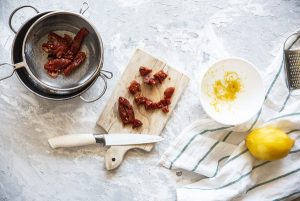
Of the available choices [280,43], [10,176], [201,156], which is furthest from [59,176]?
[280,43]

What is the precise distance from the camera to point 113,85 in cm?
125

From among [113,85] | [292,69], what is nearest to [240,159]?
[292,69]

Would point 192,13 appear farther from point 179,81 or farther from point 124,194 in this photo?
point 124,194

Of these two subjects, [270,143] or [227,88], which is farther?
[227,88]

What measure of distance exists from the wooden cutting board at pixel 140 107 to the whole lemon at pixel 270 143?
25 cm

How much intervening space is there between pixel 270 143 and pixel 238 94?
0.58ft

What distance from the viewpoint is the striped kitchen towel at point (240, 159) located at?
122 centimetres

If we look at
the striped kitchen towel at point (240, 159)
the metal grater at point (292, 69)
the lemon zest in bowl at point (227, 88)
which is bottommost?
the striped kitchen towel at point (240, 159)

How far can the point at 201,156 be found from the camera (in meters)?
1.25

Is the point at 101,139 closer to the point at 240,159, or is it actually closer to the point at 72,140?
the point at 72,140

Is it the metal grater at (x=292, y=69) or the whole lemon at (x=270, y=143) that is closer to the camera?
the whole lemon at (x=270, y=143)

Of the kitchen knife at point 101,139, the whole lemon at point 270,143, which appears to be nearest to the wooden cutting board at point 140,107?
the kitchen knife at point 101,139

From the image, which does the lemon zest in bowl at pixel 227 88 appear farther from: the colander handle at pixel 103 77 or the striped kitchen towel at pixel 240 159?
the colander handle at pixel 103 77

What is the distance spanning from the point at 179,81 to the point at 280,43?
328 millimetres
